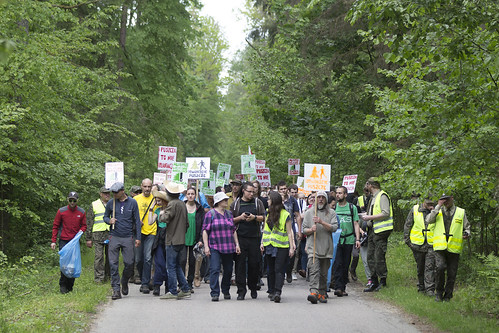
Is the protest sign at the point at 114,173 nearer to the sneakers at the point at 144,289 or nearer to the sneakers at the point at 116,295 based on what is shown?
the sneakers at the point at 144,289

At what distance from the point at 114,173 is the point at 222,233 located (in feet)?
14.0

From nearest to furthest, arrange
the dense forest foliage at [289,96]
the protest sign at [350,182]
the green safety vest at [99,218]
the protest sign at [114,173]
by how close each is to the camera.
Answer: the dense forest foliage at [289,96], the green safety vest at [99,218], the protest sign at [114,173], the protest sign at [350,182]

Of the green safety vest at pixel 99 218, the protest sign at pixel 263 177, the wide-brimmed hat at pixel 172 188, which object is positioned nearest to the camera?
the wide-brimmed hat at pixel 172 188

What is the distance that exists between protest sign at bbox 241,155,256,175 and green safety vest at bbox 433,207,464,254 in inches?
505

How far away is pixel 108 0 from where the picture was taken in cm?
2727

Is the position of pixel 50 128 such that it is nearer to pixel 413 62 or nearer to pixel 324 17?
pixel 413 62

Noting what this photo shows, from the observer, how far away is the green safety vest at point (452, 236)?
1173 centimetres

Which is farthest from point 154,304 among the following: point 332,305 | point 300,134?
point 300,134

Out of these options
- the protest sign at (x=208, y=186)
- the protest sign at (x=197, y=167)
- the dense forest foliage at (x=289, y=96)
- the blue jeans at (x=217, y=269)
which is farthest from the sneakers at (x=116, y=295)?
the protest sign at (x=208, y=186)

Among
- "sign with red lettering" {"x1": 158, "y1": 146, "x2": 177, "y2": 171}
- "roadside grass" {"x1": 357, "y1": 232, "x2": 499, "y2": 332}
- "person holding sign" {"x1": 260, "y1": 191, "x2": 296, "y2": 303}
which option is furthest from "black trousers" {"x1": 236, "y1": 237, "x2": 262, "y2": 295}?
"sign with red lettering" {"x1": 158, "y1": 146, "x2": 177, "y2": 171}

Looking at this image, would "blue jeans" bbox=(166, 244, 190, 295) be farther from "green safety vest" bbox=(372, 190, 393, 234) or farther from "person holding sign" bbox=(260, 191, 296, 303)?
"green safety vest" bbox=(372, 190, 393, 234)

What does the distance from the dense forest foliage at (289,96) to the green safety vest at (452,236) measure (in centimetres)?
51

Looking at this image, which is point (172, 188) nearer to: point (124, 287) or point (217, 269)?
point (217, 269)

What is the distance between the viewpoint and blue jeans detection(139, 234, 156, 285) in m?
13.7
